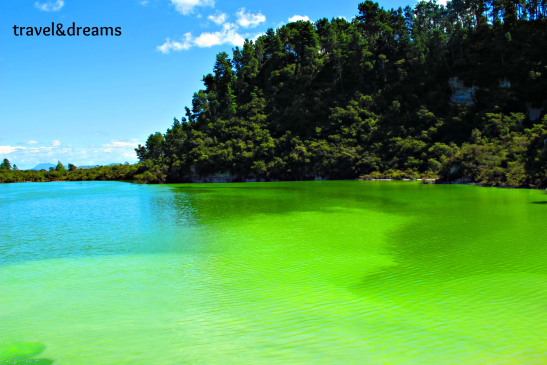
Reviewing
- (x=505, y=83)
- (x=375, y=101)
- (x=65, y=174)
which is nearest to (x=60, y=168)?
→ (x=65, y=174)

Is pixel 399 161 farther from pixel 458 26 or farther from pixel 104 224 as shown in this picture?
pixel 104 224

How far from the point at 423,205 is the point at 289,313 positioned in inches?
815

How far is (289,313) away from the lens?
25.5ft

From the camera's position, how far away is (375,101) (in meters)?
73.5

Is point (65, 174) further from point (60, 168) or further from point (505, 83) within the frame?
point (505, 83)

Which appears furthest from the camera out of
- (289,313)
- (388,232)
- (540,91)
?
(540,91)

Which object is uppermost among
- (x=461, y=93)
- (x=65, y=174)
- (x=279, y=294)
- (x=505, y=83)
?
(x=505, y=83)

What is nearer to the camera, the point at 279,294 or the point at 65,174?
the point at 279,294

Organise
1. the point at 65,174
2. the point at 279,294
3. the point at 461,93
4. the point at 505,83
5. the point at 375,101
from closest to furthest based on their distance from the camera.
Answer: the point at 279,294 < the point at 505,83 < the point at 461,93 < the point at 375,101 < the point at 65,174

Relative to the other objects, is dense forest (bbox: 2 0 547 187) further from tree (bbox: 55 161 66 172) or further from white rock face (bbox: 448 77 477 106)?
tree (bbox: 55 161 66 172)

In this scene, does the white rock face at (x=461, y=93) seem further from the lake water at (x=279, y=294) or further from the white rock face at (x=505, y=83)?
the lake water at (x=279, y=294)

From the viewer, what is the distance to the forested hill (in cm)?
5659

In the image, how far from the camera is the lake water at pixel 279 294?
20.5 ft

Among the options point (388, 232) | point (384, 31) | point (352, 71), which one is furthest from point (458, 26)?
point (388, 232)
